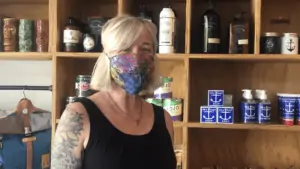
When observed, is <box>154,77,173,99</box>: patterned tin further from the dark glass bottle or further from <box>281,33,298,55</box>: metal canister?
<box>281,33,298,55</box>: metal canister

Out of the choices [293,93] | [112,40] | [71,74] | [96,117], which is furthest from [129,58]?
[293,93]

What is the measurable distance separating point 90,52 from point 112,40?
68 centimetres

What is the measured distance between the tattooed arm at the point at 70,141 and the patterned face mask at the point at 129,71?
0.18 m

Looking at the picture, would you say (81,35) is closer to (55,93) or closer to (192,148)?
(55,93)

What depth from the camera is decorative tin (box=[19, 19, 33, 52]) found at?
1.98m

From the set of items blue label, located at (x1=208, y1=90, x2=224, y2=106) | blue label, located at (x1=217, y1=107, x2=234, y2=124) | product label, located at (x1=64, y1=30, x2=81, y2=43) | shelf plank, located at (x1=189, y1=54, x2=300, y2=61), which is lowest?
blue label, located at (x1=217, y1=107, x2=234, y2=124)

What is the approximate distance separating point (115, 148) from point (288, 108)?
3.12 ft

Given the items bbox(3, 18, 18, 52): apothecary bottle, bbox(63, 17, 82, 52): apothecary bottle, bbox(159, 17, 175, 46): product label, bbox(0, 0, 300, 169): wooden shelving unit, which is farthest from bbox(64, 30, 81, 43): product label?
bbox(159, 17, 175, 46): product label

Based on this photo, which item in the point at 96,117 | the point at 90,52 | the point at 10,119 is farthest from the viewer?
the point at 10,119

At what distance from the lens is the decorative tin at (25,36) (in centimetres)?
Answer: 198

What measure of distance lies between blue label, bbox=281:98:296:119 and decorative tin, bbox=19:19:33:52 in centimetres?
114

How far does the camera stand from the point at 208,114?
1.86m

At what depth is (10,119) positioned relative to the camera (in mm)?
2020

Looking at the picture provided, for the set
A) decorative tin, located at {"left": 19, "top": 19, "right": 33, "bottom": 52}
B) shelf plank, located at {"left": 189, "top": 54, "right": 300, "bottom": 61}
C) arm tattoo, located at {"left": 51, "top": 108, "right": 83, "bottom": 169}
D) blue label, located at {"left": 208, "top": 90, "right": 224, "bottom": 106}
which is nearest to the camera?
arm tattoo, located at {"left": 51, "top": 108, "right": 83, "bottom": 169}
